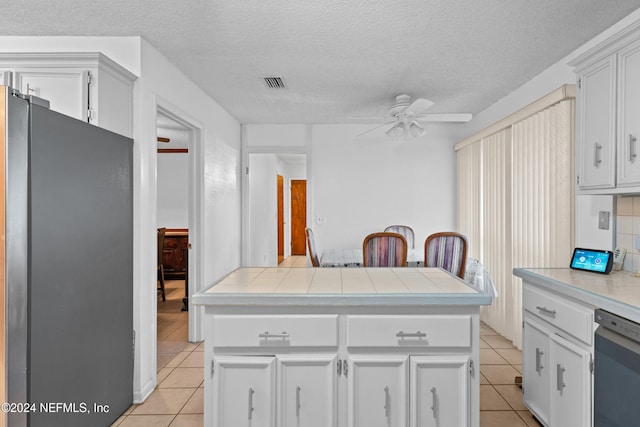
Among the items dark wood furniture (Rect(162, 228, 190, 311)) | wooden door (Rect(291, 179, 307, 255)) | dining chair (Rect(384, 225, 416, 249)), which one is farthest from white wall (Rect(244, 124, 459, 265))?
wooden door (Rect(291, 179, 307, 255))

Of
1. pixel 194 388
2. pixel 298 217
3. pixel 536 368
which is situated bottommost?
pixel 194 388

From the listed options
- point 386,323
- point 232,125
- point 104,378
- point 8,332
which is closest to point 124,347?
point 104,378

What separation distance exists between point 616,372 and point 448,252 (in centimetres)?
170

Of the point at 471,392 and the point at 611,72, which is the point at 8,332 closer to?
the point at 471,392

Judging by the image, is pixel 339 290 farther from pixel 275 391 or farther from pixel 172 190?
pixel 172 190

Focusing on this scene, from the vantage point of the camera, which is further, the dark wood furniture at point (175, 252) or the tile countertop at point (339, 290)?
the dark wood furniture at point (175, 252)

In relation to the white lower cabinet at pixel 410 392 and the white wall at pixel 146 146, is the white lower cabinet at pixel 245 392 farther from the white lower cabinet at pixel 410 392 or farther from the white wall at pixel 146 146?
the white wall at pixel 146 146

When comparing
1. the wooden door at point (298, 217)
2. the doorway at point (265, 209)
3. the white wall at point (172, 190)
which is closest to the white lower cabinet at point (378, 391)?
the doorway at point (265, 209)

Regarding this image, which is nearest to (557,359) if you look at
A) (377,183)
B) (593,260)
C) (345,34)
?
(593,260)

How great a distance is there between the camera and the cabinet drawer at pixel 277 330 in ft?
5.04

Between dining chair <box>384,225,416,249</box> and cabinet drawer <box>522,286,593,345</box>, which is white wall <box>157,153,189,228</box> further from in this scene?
cabinet drawer <box>522,286,593,345</box>

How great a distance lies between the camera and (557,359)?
1.84 m

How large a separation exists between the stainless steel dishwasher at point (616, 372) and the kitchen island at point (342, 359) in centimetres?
A: 51

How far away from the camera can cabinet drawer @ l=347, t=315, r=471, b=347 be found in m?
1.54
